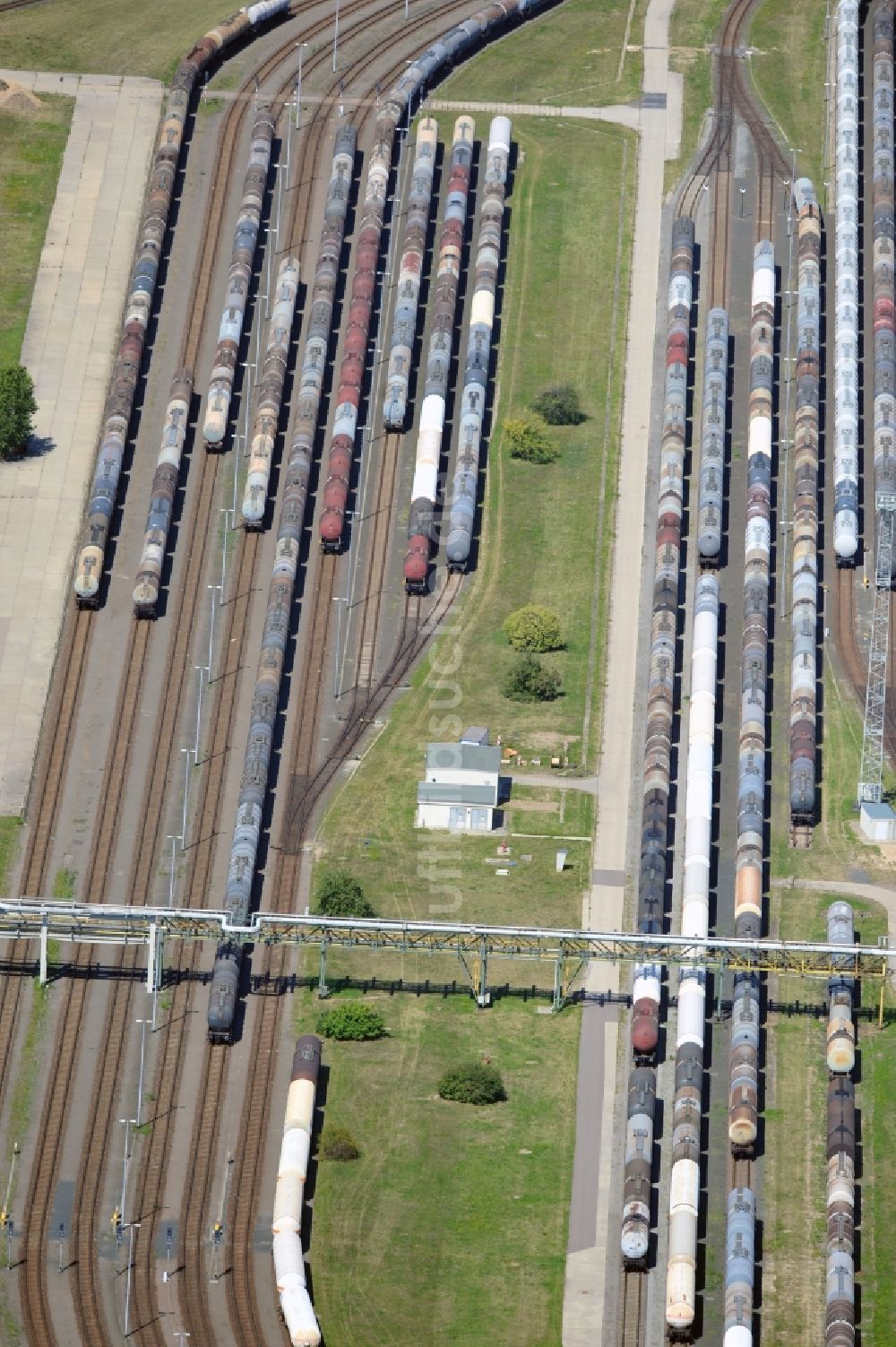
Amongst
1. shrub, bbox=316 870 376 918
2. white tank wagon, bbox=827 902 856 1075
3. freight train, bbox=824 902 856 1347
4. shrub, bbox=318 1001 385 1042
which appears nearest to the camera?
freight train, bbox=824 902 856 1347

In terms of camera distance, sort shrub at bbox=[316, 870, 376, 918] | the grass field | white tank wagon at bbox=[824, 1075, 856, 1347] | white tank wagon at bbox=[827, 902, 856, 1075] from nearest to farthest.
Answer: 1. white tank wagon at bbox=[824, 1075, 856, 1347]
2. the grass field
3. white tank wagon at bbox=[827, 902, 856, 1075]
4. shrub at bbox=[316, 870, 376, 918]

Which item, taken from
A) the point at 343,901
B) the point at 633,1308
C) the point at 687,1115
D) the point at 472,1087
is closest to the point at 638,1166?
the point at 687,1115

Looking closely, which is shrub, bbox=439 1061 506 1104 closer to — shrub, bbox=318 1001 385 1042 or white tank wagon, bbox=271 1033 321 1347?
shrub, bbox=318 1001 385 1042

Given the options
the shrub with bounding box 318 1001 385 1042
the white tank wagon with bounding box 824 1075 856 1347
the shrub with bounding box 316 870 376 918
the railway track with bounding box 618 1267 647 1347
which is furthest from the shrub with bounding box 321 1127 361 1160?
the white tank wagon with bounding box 824 1075 856 1347

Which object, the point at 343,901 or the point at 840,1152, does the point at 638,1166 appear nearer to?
the point at 840,1152

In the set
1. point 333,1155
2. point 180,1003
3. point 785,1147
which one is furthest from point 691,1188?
point 180,1003

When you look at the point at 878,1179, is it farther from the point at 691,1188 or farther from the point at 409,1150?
the point at 409,1150
